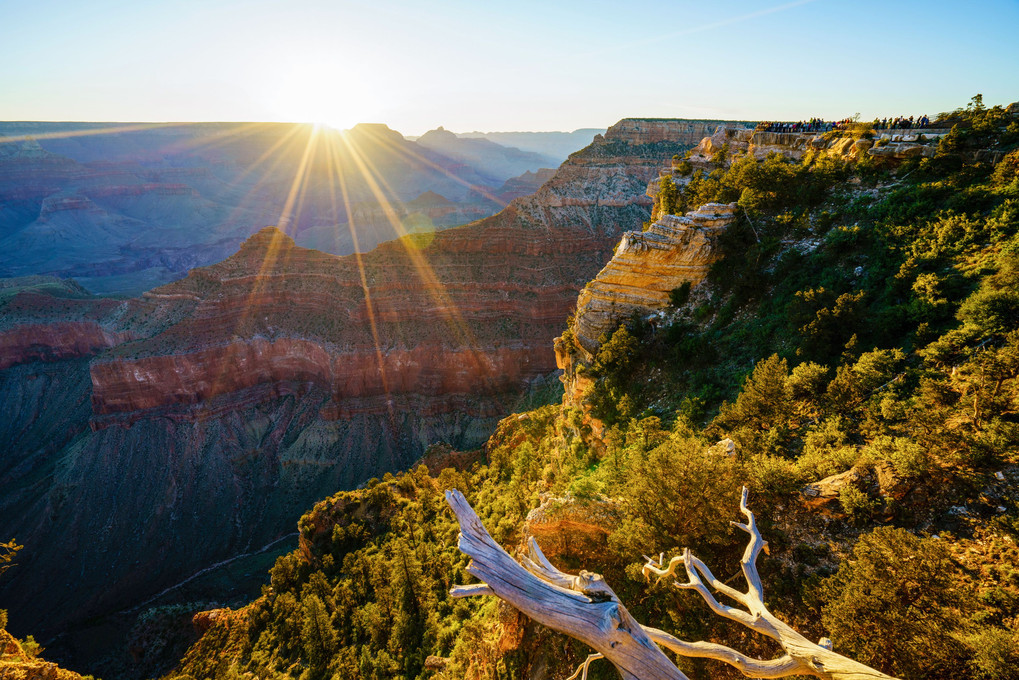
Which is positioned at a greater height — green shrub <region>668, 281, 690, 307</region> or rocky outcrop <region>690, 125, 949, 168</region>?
rocky outcrop <region>690, 125, 949, 168</region>

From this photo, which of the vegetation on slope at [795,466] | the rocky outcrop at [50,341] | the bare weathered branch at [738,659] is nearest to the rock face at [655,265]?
the vegetation on slope at [795,466]

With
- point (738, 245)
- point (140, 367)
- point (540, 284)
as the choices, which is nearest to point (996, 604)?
point (738, 245)

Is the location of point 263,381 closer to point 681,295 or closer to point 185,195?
point 681,295

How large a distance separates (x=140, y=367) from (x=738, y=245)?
64.2m

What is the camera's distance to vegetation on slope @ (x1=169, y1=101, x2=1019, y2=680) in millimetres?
7375

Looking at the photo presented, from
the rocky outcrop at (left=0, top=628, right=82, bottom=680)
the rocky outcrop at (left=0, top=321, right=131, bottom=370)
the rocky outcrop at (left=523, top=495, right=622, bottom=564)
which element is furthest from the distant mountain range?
the rocky outcrop at (left=523, top=495, right=622, bottom=564)

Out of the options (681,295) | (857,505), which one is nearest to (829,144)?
(681,295)

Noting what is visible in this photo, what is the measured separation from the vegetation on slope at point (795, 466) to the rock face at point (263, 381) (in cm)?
2566

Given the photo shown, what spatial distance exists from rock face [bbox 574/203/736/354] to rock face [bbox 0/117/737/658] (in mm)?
30593

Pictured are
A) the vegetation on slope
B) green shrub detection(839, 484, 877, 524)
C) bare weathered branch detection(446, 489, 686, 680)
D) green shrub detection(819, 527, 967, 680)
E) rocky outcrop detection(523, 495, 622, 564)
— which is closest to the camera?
bare weathered branch detection(446, 489, 686, 680)

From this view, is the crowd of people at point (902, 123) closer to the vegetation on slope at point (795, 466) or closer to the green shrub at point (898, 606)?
the vegetation on slope at point (795, 466)

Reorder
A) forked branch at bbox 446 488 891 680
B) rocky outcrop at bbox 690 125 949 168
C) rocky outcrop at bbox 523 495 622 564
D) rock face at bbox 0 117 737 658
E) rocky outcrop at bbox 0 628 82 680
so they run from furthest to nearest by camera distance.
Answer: rock face at bbox 0 117 737 658, rocky outcrop at bbox 690 125 949 168, rocky outcrop at bbox 0 628 82 680, rocky outcrop at bbox 523 495 622 564, forked branch at bbox 446 488 891 680

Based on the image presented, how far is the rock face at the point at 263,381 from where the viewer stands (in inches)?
1815

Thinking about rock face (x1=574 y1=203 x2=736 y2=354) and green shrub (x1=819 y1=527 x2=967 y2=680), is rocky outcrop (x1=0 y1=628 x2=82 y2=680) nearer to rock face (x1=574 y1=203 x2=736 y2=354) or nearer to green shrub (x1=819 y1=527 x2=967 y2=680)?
green shrub (x1=819 y1=527 x2=967 y2=680)
